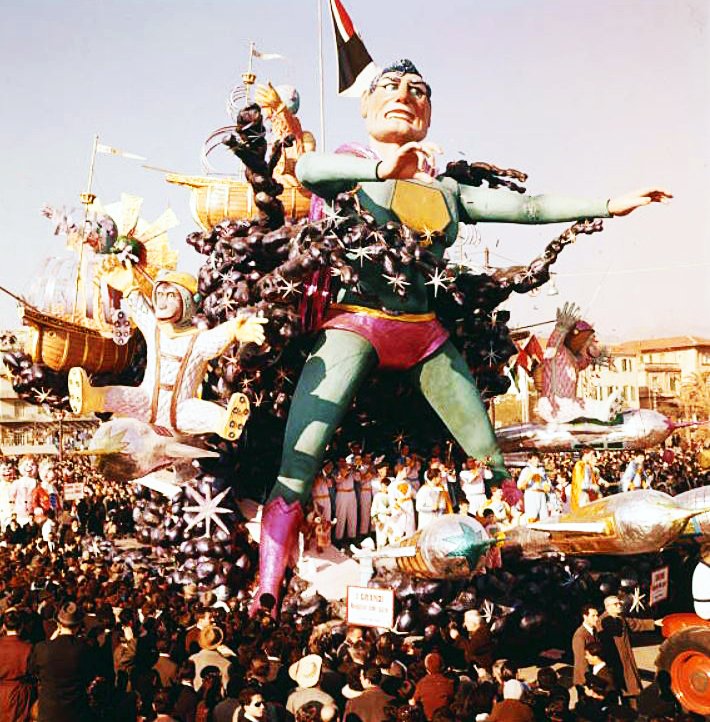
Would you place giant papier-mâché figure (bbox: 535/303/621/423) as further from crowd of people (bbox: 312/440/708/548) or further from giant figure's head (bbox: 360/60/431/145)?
giant figure's head (bbox: 360/60/431/145)

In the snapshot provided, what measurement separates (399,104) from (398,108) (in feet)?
0.20

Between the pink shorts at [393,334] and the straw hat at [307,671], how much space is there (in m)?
5.78

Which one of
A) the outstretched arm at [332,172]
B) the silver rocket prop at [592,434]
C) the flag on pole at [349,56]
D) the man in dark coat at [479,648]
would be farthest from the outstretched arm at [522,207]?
Answer: the man in dark coat at [479,648]

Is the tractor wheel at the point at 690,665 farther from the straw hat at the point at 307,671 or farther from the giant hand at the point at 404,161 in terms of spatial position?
Result: the giant hand at the point at 404,161

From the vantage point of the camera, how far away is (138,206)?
1517 centimetres

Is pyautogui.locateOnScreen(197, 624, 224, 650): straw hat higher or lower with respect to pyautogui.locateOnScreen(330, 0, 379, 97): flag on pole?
lower

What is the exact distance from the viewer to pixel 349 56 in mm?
14492

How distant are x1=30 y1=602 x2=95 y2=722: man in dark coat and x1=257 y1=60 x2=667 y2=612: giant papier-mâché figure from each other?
501cm

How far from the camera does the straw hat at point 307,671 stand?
6.32 metres

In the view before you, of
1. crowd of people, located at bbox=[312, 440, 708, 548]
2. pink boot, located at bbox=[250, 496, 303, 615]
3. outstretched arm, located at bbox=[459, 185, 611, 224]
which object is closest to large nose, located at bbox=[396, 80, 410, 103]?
outstretched arm, located at bbox=[459, 185, 611, 224]

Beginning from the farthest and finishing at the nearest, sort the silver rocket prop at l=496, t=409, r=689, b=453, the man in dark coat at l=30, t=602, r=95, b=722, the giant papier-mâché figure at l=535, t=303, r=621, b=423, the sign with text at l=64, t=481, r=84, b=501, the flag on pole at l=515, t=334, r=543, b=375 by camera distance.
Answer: the flag on pole at l=515, t=334, r=543, b=375, the giant papier-mâché figure at l=535, t=303, r=621, b=423, the silver rocket prop at l=496, t=409, r=689, b=453, the sign with text at l=64, t=481, r=84, b=501, the man in dark coat at l=30, t=602, r=95, b=722

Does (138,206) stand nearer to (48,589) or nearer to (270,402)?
(270,402)

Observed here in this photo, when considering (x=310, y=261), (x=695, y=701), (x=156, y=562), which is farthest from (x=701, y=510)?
(x=156, y=562)

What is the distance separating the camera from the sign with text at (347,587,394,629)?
8500 mm
